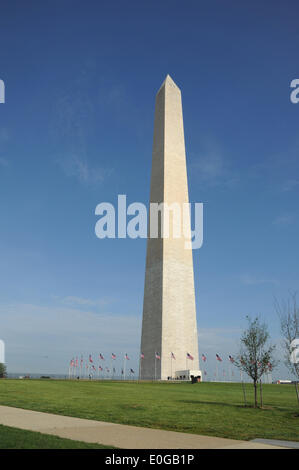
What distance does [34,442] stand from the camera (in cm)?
977

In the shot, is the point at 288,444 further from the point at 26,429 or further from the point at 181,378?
the point at 181,378

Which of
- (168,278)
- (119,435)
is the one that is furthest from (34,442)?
(168,278)

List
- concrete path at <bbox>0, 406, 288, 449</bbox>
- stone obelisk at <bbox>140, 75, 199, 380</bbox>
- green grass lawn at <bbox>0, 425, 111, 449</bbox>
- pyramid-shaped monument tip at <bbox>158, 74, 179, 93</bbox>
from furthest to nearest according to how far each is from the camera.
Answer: pyramid-shaped monument tip at <bbox>158, 74, 179, 93</bbox> < stone obelisk at <bbox>140, 75, 199, 380</bbox> < concrete path at <bbox>0, 406, 288, 449</bbox> < green grass lawn at <bbox>0, 425, 111, 449</bbox>

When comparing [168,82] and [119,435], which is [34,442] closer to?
[119,435]

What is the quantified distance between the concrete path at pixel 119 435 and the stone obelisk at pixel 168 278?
4821cm

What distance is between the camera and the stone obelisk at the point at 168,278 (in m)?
62.0

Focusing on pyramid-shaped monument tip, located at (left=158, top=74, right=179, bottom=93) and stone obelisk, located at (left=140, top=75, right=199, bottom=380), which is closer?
stone obelisk, located at (left=140, top=75, right=199, bottom=380)

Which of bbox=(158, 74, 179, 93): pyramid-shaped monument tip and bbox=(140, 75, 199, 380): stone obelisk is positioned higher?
bbox=(158, 74, 179, 93): pyramid-shaped monument tip

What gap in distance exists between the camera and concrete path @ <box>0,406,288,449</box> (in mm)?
10086

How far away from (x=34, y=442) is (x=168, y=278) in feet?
179

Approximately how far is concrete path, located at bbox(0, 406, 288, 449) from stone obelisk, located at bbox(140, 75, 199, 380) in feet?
158

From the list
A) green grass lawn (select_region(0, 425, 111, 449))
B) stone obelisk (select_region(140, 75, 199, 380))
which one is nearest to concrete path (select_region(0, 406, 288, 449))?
green grass lawn (select_region(0, 425, 111, 449))

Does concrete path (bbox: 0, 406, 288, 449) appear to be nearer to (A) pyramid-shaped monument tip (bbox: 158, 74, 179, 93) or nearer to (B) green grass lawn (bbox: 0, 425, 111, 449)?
(B) green grass lawn (bbox: 0, 425, 111, 449)
